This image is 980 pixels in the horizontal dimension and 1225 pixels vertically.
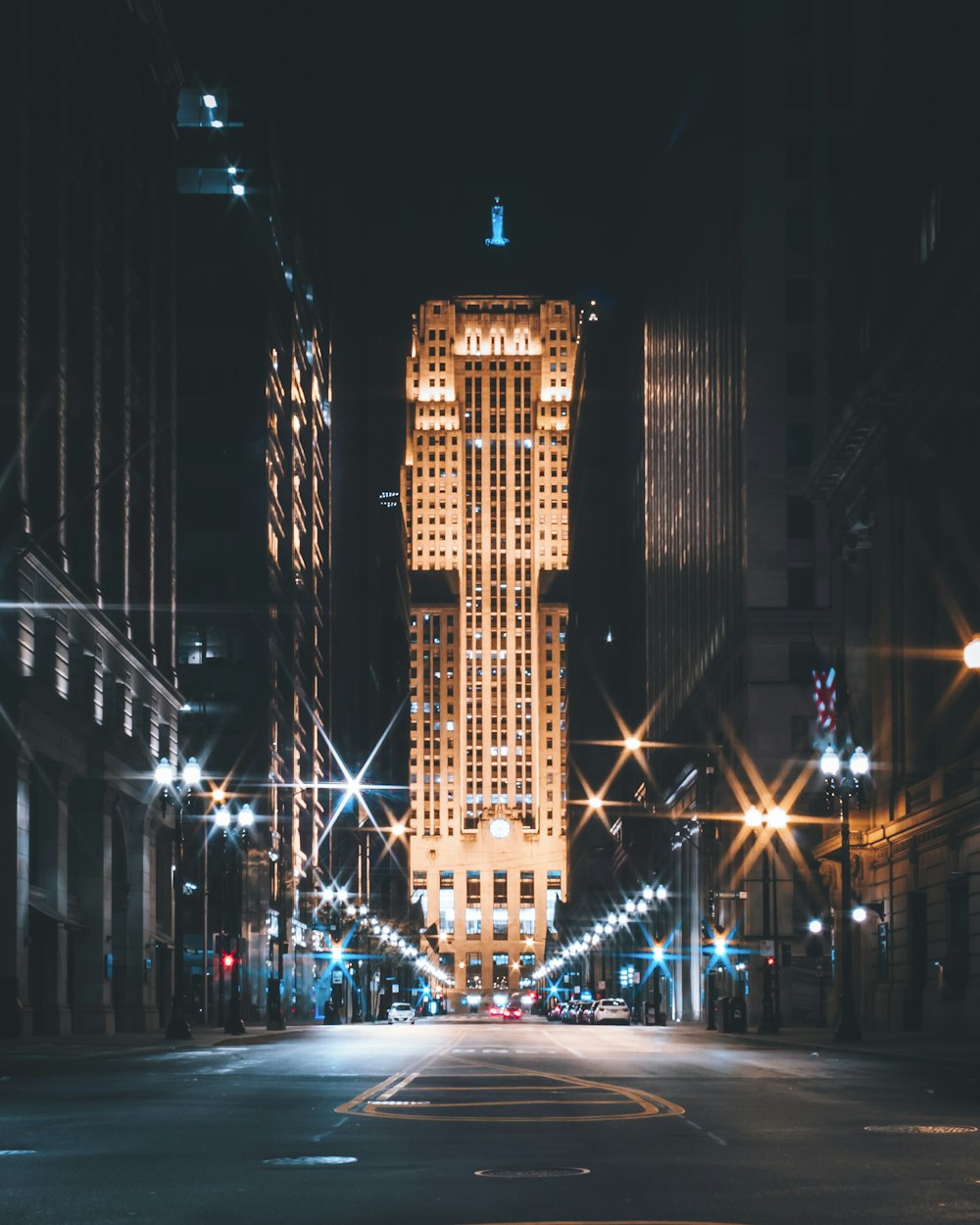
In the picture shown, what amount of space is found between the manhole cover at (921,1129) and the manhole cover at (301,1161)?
222 inches

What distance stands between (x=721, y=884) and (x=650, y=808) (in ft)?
153

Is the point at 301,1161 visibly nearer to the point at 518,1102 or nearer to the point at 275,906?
the point at 518,1102

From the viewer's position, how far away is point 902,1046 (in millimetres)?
44406

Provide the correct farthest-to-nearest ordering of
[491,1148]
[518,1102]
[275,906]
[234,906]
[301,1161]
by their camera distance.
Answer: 1. [275,906]
2. [234,906]
3. [518,1102]
4. [491,1148]
5. [301,1161]

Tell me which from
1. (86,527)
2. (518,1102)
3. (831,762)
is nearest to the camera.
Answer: (518,1102)

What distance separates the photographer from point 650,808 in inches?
5935

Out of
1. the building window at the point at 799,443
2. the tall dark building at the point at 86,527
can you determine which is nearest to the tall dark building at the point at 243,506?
the tall dark building at the point at 86,527

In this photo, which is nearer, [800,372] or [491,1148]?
[491,1148]

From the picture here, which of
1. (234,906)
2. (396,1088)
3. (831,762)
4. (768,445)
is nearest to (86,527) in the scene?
(831,762)

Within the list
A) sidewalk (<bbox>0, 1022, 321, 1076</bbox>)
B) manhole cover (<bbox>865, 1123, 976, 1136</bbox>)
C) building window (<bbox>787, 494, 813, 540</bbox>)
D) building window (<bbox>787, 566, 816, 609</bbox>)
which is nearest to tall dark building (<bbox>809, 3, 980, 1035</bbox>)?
building window (<bbox>787, 494, 813, 540</bbox>)

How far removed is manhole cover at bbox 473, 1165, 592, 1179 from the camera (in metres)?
14.3

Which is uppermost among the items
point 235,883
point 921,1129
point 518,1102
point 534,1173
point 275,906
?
point 235,883

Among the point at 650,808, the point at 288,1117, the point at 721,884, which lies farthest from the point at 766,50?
the point at 288,1117

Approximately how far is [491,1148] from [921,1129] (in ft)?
15.3
